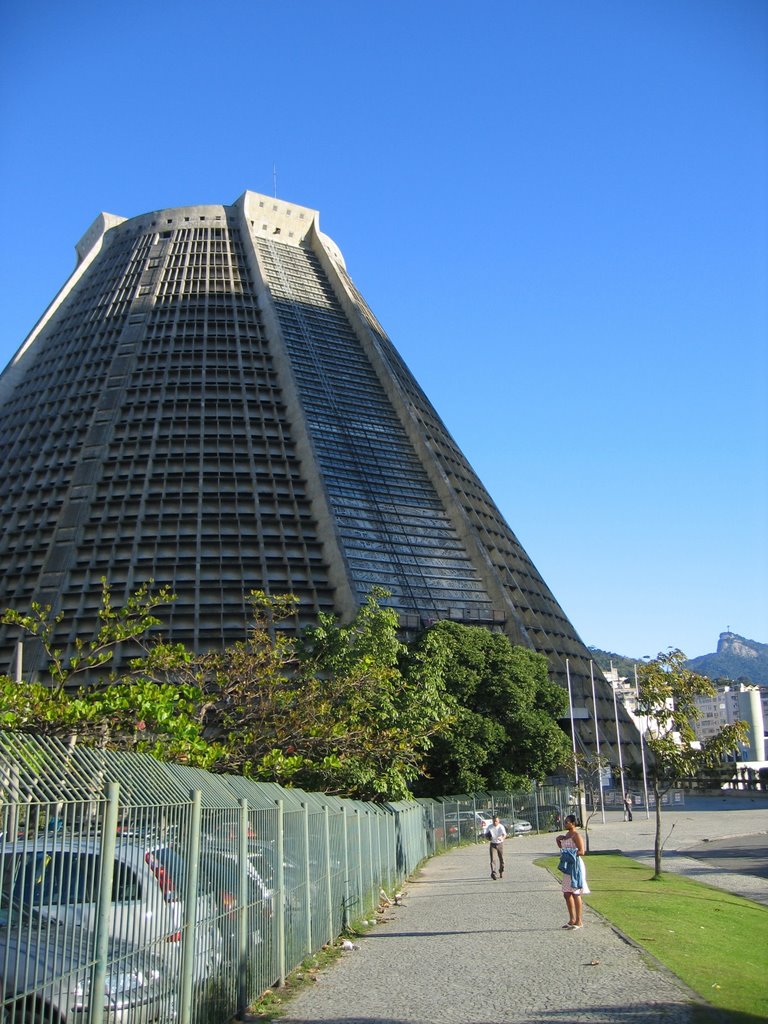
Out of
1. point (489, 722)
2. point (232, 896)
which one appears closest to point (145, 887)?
point (232, 896)

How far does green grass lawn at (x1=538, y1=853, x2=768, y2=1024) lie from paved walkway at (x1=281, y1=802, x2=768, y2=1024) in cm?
36

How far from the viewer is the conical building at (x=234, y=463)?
179ft

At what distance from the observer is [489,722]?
41.8m

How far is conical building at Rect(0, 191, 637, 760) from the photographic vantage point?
54.6 m

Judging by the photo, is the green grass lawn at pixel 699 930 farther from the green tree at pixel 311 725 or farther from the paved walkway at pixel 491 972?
the green tree at pixel 311 725

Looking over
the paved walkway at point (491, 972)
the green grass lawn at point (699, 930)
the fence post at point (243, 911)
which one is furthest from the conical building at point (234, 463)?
the fence post at point (243, 911)

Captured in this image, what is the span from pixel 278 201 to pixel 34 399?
2453cm

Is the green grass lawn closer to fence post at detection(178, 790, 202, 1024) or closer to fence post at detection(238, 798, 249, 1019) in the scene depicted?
fence post at detection(238, 798, 249, 1019)

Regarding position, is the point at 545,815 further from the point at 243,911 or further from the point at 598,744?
the point at 243,911

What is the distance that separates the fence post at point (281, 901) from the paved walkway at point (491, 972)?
1.68 ft

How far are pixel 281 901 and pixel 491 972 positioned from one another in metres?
2.49

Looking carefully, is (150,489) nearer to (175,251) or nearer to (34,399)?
(34,399)

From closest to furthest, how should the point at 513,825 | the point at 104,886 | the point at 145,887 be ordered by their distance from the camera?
the point at 104,886 < the point at 145,887 < the point at 513,825

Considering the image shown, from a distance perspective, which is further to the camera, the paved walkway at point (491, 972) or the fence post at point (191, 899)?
the paved walkway at point (491, 972)
